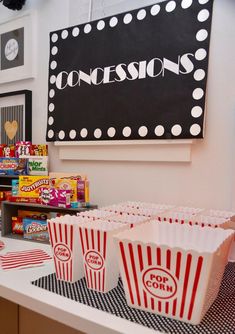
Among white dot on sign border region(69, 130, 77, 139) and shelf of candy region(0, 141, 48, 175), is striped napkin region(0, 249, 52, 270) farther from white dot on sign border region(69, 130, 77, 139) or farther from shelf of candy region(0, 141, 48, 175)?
white dot on sign border region(69, 130, 77, 139)

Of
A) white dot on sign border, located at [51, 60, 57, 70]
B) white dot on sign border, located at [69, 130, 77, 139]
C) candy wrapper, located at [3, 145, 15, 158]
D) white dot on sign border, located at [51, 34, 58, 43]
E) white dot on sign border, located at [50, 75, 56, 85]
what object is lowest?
candy wrapper, located at [3, 145, 15, 158]

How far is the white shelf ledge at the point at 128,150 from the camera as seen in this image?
123cm

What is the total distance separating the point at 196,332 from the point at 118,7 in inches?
51.9

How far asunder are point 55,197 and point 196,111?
633mm

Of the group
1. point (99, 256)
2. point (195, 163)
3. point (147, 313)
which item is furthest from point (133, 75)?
point (147, 313)

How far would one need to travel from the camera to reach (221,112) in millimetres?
1156

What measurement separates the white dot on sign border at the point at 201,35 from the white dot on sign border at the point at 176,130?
0.33m

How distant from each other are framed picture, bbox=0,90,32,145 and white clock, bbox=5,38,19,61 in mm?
215

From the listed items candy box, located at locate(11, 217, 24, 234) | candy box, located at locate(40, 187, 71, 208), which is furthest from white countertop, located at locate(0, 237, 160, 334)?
candy box, located at locate(11, 217, 24, 234)

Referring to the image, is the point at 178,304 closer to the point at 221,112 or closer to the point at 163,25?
the point at 221,112

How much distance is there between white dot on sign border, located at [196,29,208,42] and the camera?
3.80 feet

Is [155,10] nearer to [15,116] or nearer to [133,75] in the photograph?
[133,75]

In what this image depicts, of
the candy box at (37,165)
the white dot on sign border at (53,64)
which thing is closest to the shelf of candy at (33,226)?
the candy box at (37,165)

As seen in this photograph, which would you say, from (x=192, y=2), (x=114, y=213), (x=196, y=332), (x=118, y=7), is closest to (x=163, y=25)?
(x=192, y=2)
